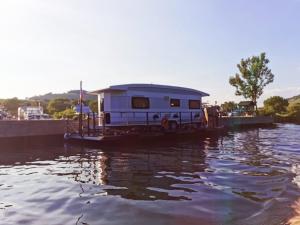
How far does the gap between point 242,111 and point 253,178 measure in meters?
51.5

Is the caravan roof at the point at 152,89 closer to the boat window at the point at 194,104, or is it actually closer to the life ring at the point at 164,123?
the boat window at the point at 194,104

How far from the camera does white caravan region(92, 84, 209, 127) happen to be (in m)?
28.1

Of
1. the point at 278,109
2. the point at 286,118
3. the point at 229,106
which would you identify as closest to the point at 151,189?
the point at 229,106

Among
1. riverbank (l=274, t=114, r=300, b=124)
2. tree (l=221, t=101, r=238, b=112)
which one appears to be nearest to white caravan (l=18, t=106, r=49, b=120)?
tree (l=221, t=101, r=238, b=112)

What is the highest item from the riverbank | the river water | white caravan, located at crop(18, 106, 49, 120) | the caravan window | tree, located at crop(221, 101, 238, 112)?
tree, located at crop(221, 101, 238, 112)

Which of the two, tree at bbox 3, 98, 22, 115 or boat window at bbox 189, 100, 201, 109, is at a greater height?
tree at bbox 3, 98, 22, 115

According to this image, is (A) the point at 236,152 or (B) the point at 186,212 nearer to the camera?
(B) the point at 186,212

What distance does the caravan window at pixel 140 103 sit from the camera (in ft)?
95.6

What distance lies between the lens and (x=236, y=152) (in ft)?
71.1

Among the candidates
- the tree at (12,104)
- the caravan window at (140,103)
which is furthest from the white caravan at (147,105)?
the tree at (12,104)

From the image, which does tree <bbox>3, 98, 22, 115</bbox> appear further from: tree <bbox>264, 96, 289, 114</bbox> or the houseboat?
tree <bbox>264, 96, 289, 114</bbox>

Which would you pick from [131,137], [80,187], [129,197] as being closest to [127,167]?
[80,187]

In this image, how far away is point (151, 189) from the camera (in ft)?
38.3

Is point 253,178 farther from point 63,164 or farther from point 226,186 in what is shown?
point 63,164
